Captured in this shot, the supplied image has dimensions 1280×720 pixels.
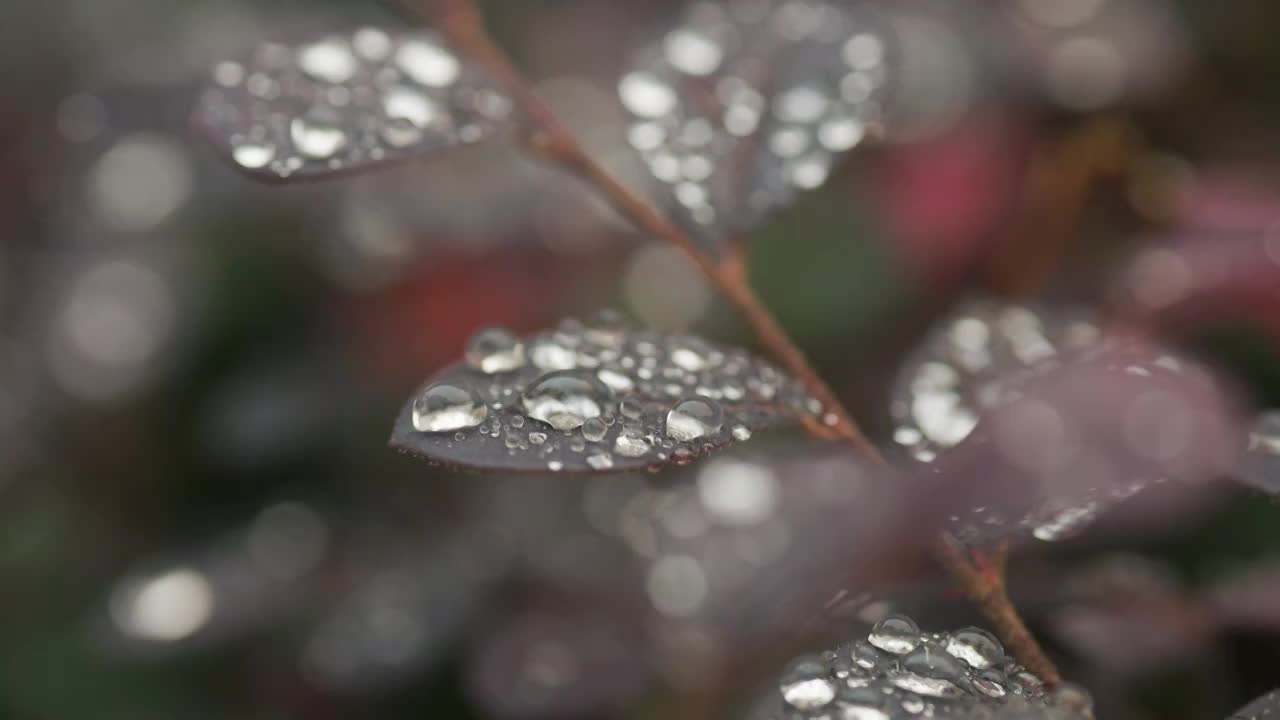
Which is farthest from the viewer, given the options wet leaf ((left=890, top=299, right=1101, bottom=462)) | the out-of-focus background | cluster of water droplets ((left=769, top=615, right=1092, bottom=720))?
the out-of-focus background

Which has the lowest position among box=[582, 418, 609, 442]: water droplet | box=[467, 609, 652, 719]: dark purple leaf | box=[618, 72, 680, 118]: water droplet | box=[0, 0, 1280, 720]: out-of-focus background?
box=[467, 609, 652, 719]: dark purple leaf

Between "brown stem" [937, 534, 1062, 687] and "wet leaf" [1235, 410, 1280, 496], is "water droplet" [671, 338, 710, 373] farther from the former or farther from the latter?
"wet leaf" [1235, 410, 1280, 496]

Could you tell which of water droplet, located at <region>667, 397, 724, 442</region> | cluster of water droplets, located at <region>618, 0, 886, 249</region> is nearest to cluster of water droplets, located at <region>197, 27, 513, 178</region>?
cluster of water droplets, located at <region>618, 0, 886, 249</region>

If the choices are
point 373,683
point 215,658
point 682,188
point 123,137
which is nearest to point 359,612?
point 373,683

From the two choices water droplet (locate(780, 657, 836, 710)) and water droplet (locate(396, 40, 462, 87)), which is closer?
water droplet (locate(780, 657, 836, 710))

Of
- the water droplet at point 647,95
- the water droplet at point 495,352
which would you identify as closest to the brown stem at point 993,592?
the water droplet at point 495,352

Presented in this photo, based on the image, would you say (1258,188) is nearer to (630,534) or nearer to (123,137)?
(630,534)

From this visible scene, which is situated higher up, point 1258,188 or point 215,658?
point 1258,188
